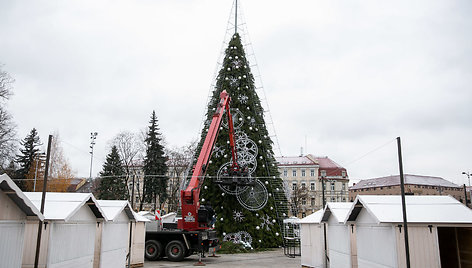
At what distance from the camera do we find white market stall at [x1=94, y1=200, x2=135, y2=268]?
13.8 m

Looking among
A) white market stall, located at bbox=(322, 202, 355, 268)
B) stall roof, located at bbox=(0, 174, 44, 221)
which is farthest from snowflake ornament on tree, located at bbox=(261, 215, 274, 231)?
stall roof, located at bbox=(0, 174, 44, 221)

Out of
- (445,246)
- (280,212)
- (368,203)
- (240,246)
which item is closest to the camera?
(368,203)

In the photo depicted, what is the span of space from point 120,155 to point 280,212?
2251cm

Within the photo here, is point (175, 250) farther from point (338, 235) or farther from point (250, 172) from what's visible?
point (338, 235)

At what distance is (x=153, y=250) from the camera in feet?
66.7

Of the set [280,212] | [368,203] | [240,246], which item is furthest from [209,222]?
[368,203]

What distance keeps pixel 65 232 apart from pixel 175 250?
9713 millimetres

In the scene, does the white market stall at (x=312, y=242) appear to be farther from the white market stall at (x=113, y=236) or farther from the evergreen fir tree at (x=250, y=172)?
the white market stall at (x=113, y=236)

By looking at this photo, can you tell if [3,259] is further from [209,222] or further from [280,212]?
[280,212]

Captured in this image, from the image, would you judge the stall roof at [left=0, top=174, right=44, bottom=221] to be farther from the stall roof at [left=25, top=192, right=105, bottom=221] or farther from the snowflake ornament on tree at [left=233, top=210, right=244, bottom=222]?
the snowflake ornament on tree at [left=233, top=210, right=244, bottom=222]

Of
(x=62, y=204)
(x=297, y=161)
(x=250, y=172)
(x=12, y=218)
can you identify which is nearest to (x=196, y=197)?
(x=250, y=172)

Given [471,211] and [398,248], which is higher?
[471,211]

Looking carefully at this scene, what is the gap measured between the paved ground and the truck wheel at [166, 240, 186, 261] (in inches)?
11.9

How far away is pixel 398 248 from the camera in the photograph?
982 centimetres
